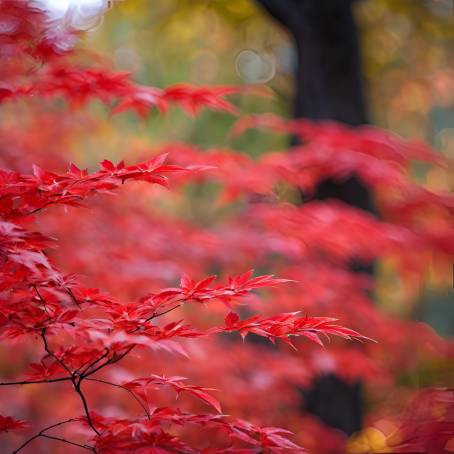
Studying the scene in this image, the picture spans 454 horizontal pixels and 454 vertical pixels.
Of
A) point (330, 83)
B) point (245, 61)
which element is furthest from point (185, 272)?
point (245, 61)

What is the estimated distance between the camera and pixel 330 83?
3918 mm

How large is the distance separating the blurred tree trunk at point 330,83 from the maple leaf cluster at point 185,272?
18cm

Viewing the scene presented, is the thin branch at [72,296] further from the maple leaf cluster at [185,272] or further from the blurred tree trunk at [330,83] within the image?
the blurred tree trunk at [330,83]

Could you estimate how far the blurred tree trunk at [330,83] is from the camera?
12.3 ft

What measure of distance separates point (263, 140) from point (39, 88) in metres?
5.46

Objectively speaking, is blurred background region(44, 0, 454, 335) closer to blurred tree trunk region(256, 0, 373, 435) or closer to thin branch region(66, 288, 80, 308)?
blurred tree trunk region(256, 0, 373, 435)

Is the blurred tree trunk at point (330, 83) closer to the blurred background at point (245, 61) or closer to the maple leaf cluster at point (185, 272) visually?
the maple leaf cluster at point (185, 272)

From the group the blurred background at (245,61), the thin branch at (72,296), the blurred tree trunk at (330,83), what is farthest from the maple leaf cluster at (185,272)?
the blurred background at (245,61)

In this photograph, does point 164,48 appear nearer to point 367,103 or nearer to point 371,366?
point 367,103

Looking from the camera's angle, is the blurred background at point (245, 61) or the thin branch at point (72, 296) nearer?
the thin branch at point (72, 296)

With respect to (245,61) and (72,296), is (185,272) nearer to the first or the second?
(72,296)

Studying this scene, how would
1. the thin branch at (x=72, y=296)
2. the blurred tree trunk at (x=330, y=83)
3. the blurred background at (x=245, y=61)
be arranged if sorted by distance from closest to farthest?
the thin branch at (x=72, y=296), the blurred tree trunk at (x=330, y=83), the blurred background at (x=245, y=61)

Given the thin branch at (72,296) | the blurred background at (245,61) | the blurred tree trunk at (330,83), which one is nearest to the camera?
the thin branch at (72,296)

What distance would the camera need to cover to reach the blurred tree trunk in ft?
12.3
